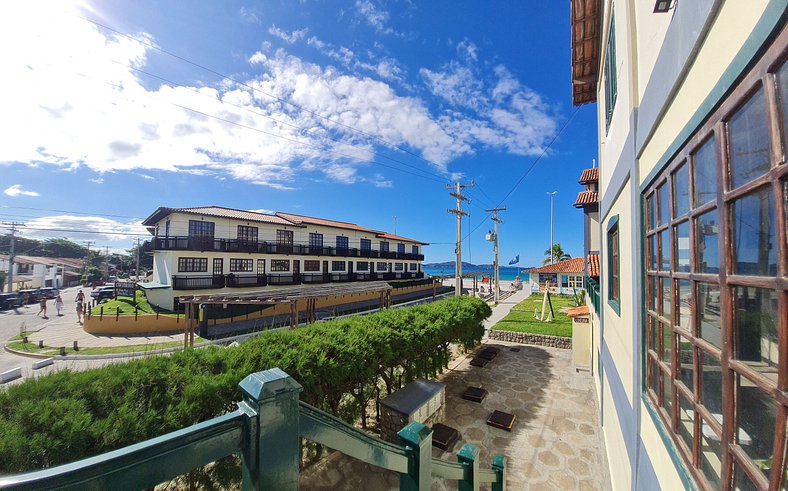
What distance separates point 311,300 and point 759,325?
49.1 feet

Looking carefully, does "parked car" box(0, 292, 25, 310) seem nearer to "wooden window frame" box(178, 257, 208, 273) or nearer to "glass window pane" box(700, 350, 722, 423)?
"wooden window frame" box(178, 257, 208, 273)

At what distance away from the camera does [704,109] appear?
1.57 m

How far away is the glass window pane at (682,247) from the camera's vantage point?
74.6 inches

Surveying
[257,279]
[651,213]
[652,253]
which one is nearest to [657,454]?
[652,253]

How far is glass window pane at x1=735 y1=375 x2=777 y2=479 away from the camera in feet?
3.93

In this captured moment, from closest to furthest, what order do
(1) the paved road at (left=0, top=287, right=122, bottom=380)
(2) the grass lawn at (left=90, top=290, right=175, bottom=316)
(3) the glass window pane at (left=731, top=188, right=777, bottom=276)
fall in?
1. (3) the glass window pane at (left=731, top=188, right=777, bottom=276)
2. (1) the paved road at (left=0, top=287, right=122, bottom=380)
3. (2) the grass lawn at (left=90, top=290, right=175, bottom=316)

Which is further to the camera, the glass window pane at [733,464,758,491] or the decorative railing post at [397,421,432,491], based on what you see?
the decorative railing post at [397,421,432,491]

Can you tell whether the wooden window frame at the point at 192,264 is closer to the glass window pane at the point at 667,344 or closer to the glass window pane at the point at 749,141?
the glass window pane at the point at 667,344

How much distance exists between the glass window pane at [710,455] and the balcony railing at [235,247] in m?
25.9

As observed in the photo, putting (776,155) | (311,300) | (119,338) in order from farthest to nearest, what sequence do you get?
(119,338) < (311,300) < (776,155)

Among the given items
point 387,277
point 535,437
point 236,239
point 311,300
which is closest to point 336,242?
point 387,277

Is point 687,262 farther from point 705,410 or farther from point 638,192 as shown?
point 638,192

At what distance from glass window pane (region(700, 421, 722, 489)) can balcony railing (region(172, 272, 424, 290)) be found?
85.2 ft

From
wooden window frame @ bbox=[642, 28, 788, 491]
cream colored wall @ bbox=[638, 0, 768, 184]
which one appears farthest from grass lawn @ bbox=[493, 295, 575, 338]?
cream colored wall @ bbox=[638, 0, 768, 184]
